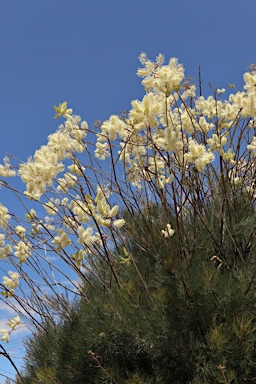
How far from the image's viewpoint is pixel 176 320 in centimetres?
183

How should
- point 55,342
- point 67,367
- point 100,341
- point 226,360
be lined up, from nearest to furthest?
point 226,360 → point 100,341 → point 67,367 → point 55,342

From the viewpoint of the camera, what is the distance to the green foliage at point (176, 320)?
1.69 metres

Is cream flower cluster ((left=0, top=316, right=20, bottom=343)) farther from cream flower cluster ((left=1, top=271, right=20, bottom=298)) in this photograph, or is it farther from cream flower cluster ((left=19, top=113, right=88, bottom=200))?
cream flower cluster ((left=19, top=113, right=88, bottom=200))

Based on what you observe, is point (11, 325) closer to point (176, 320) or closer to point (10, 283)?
point (10, 283)

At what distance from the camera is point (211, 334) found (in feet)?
5.46

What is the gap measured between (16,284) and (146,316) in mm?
1262

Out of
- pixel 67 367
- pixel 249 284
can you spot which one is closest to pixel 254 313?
pixel 249 284

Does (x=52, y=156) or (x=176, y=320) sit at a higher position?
(x=52, y=156)

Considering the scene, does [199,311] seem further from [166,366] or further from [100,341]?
[100,341]

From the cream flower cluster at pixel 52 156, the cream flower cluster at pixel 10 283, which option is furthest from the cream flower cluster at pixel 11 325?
the cream flower cluster at pixel 52 156

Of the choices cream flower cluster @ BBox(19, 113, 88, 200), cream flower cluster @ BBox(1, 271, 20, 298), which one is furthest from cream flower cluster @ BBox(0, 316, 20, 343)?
cream flower cluster @ BBox(19, 113, 88, 200)

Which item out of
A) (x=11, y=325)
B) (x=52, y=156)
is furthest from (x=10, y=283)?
(x=52, y=156)

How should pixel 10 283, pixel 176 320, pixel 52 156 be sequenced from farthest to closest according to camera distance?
pixel 10 283 < pixel 52 156 < pixel 176 320

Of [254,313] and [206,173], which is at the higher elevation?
[206,173]
